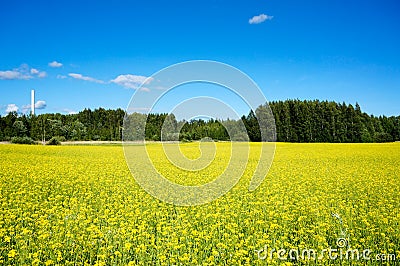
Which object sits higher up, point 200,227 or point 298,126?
point 298,126

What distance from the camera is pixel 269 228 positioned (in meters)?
8.49

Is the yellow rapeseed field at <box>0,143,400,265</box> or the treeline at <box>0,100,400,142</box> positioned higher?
the treeline at <box>0,100,400,142</box>

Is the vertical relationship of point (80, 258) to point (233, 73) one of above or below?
below

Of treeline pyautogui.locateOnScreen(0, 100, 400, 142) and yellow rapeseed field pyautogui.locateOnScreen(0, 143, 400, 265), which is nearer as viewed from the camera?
yellow rapeseed field pyautogui.locateOnScreen(0, 143, 400, 265)

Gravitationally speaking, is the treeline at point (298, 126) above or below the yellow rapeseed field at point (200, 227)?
above

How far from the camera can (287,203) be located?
11.2m

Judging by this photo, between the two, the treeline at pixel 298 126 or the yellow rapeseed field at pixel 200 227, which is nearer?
the yellow rapeseed field at pixel 200 227

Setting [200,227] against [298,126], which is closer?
[200,227]

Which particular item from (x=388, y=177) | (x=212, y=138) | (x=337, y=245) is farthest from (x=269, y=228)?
(x=212, y=138)

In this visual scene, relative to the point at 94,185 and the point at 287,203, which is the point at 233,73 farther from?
the point at 94,185

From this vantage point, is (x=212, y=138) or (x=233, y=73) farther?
(x=212, y=138)

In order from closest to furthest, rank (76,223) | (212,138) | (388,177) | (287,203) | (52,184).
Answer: (76,223) → (287,203) → (52,184) → (388,177) → (212,138)

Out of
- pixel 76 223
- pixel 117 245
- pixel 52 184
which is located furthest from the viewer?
pixel 52 184

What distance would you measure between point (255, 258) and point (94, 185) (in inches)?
374
